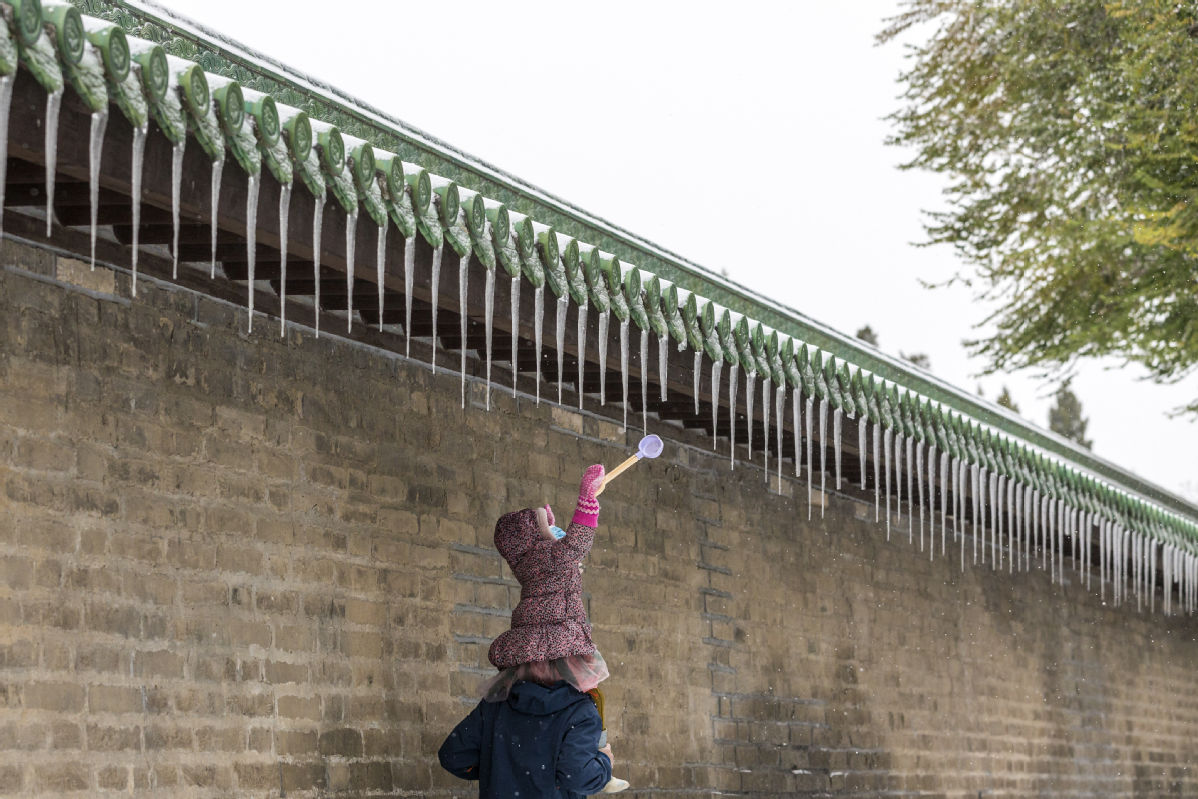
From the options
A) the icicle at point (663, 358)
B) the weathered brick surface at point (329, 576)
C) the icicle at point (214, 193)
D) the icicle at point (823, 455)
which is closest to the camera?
the icicle at point (214, 193)

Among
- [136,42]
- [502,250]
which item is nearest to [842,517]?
[502,250]

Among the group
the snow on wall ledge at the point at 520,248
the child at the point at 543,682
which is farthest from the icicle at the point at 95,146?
the child at the point at 543,682

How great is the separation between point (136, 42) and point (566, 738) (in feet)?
8.42

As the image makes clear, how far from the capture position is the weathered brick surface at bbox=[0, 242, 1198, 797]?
5.17 metres

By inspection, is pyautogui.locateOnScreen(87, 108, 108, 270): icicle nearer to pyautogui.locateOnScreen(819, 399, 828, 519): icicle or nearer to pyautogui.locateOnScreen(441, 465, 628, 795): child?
pyautogui.locateOnScreen(441, 465, 628, 795): child

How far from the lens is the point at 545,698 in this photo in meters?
5.54

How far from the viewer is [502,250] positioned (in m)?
6.08

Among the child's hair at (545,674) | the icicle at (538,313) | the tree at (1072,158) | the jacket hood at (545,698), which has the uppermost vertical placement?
the tree at (1072,158)

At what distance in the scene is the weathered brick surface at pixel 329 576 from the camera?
517 cm

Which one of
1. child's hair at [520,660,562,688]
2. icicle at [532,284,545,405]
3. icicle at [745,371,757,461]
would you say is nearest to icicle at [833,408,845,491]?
icicle at [745,371,757,461]

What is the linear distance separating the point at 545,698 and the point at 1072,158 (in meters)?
10.8

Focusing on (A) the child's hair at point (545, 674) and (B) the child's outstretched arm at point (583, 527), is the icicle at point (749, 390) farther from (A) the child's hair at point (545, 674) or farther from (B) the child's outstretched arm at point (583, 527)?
(A) the child's hair at point (545, 674)

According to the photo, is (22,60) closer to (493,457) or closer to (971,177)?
(493,457)

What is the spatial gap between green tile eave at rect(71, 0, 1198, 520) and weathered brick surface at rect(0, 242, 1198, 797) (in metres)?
0.81
